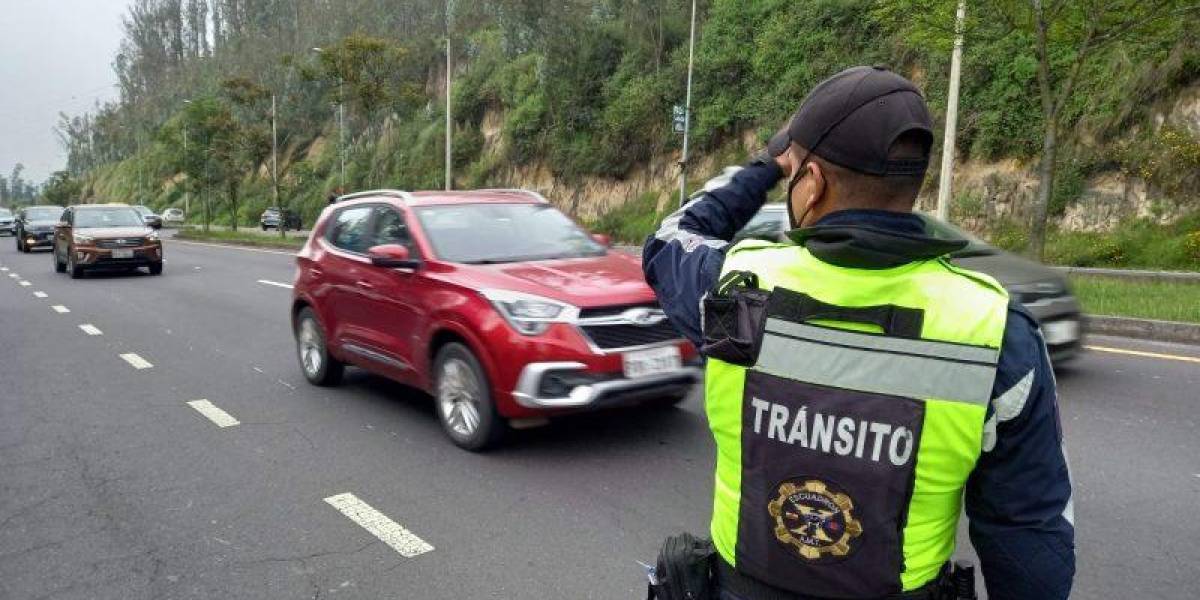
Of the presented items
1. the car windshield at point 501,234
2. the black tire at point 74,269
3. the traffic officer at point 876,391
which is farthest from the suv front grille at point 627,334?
the black tire at point 74,269

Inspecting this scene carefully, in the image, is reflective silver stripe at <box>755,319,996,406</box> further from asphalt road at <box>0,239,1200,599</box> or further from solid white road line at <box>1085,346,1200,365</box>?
solid white road line at <box>1085,346,1200,365</box>

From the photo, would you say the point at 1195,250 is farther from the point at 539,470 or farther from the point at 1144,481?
the point at 539,470

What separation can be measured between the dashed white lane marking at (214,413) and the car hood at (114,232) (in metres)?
13.2

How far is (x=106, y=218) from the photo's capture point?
18984 millimetres

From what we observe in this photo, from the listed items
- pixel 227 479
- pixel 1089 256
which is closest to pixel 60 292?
pixel 227 479

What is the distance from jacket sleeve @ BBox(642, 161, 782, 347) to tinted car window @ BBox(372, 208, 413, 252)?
14.5 ft

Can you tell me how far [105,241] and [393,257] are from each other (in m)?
14.9

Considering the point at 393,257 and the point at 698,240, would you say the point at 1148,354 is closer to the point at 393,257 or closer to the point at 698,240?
the point at 393,257

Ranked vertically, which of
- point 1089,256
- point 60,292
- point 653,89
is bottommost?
point 60,292

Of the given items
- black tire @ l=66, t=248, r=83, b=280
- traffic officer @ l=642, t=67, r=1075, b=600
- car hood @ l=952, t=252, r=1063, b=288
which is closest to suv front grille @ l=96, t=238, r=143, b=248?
black tire @ l=66, t=248, r=83, b=280

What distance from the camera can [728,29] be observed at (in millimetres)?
30766

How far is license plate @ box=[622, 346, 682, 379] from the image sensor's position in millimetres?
5207

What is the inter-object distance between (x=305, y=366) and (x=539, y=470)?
3.33 meters

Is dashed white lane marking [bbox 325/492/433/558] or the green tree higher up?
the green tree
